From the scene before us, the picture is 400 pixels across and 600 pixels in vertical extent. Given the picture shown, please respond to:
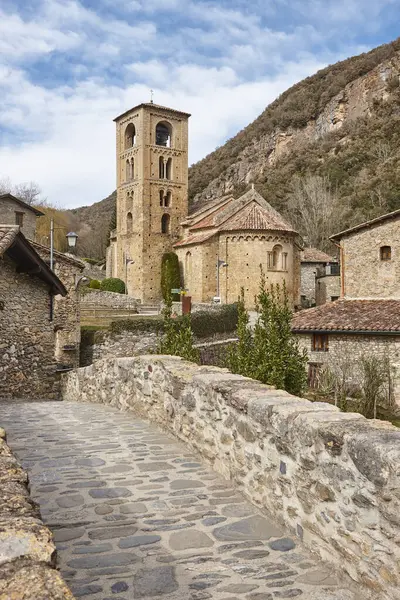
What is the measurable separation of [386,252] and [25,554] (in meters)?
25.6

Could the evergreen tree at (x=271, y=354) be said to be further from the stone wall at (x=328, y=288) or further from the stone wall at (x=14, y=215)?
the stone wall at (x=328, y=288)

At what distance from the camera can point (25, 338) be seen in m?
14.2

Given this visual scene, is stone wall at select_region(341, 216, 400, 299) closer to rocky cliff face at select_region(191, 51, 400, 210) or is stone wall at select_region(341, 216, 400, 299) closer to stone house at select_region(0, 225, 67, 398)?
stone house at select_region(0, 225, 67, 398)

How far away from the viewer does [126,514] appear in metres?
4.27

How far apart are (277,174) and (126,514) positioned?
260ft

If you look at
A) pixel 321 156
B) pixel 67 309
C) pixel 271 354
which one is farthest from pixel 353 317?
pixel 321 156

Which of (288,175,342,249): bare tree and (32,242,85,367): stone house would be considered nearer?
(32,242,85,367): stone house

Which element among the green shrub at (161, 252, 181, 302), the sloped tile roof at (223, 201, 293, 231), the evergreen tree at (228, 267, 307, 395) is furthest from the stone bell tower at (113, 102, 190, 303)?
the evergreen tree at (228, 267, 307, 395)

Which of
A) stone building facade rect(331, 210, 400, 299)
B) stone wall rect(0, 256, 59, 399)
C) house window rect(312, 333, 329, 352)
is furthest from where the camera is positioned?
stone building facade rect(331, 210, 400, 299)

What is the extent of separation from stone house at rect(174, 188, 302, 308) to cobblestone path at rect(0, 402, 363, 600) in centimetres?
3247

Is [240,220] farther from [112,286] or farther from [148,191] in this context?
[112,286]

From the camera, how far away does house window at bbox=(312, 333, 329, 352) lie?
23.8 meters

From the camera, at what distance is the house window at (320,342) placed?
78.2 feet

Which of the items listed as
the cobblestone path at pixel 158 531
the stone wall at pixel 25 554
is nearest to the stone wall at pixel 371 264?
the cobblestone path at pixel 158 531
